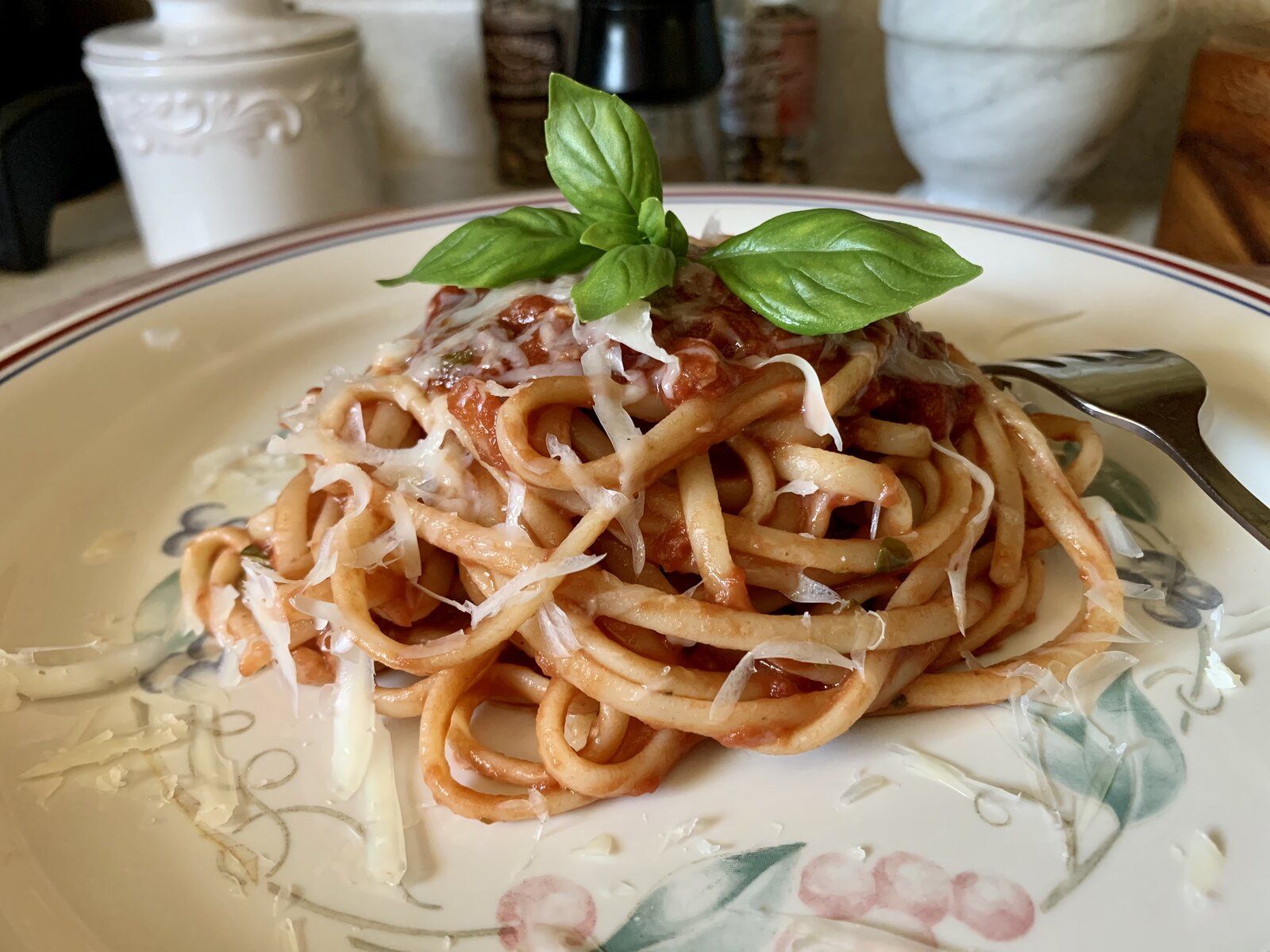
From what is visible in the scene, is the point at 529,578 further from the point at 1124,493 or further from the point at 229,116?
the point at 229,116

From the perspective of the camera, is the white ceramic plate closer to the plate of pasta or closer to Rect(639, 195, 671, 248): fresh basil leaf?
the plate of pasta

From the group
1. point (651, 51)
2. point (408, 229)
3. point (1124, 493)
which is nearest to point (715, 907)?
point (1124, 493)

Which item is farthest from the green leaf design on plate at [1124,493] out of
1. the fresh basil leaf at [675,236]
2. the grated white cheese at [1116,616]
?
the fresh basil leaf at [675,236]

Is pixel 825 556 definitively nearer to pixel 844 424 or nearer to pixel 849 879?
pixel 844 424

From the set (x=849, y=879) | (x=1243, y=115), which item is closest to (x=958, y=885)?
(x=849, y=879)

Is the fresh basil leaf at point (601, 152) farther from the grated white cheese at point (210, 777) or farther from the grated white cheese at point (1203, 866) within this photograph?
the grated white cheese at point (1203, 866)

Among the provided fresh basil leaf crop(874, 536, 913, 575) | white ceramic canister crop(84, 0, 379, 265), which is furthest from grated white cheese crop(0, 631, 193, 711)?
white ceramic canister crop(84, 0, 379, 265)

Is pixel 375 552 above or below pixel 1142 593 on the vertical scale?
above
